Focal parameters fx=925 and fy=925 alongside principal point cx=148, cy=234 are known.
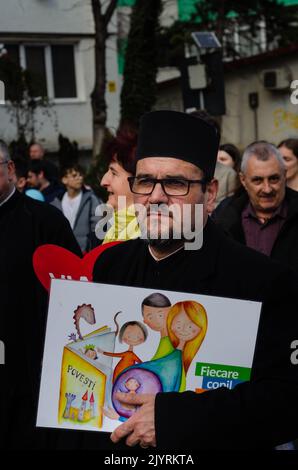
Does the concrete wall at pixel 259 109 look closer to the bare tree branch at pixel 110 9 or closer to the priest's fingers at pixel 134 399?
the bare tree branch at pixel 110 9

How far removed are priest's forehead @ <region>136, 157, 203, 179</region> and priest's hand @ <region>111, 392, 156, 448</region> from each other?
26.0 inches

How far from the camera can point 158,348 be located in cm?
257

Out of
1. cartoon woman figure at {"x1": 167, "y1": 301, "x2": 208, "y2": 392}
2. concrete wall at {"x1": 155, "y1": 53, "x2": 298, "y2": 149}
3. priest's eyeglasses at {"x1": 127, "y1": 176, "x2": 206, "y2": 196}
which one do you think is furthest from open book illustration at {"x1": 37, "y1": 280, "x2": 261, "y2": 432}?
concrete wall at {"x1": 155, "y1": 53, "x2": 298, "y2": 149}

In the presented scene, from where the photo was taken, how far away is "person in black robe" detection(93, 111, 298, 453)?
8.34ft

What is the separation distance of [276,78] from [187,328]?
17.3 metres

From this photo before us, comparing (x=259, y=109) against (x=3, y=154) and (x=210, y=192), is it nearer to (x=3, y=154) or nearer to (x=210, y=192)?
(x=3, y=154)

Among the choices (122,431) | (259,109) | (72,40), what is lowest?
(122,431)

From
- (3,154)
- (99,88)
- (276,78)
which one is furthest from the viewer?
(99,88)

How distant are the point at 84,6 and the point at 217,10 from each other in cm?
381

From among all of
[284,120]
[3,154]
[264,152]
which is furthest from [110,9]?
[3,154]

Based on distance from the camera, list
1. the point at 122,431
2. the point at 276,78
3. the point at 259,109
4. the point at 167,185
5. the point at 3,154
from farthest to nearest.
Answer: the point at 259,109 < the point at 276,78 < the point at 3,154 < the point at 167,185 < the point at 122,431

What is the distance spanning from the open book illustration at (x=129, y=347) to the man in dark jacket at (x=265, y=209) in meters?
2.69

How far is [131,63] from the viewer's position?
64.1ft

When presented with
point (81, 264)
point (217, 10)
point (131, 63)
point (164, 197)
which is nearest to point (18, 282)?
point (81, 264)
